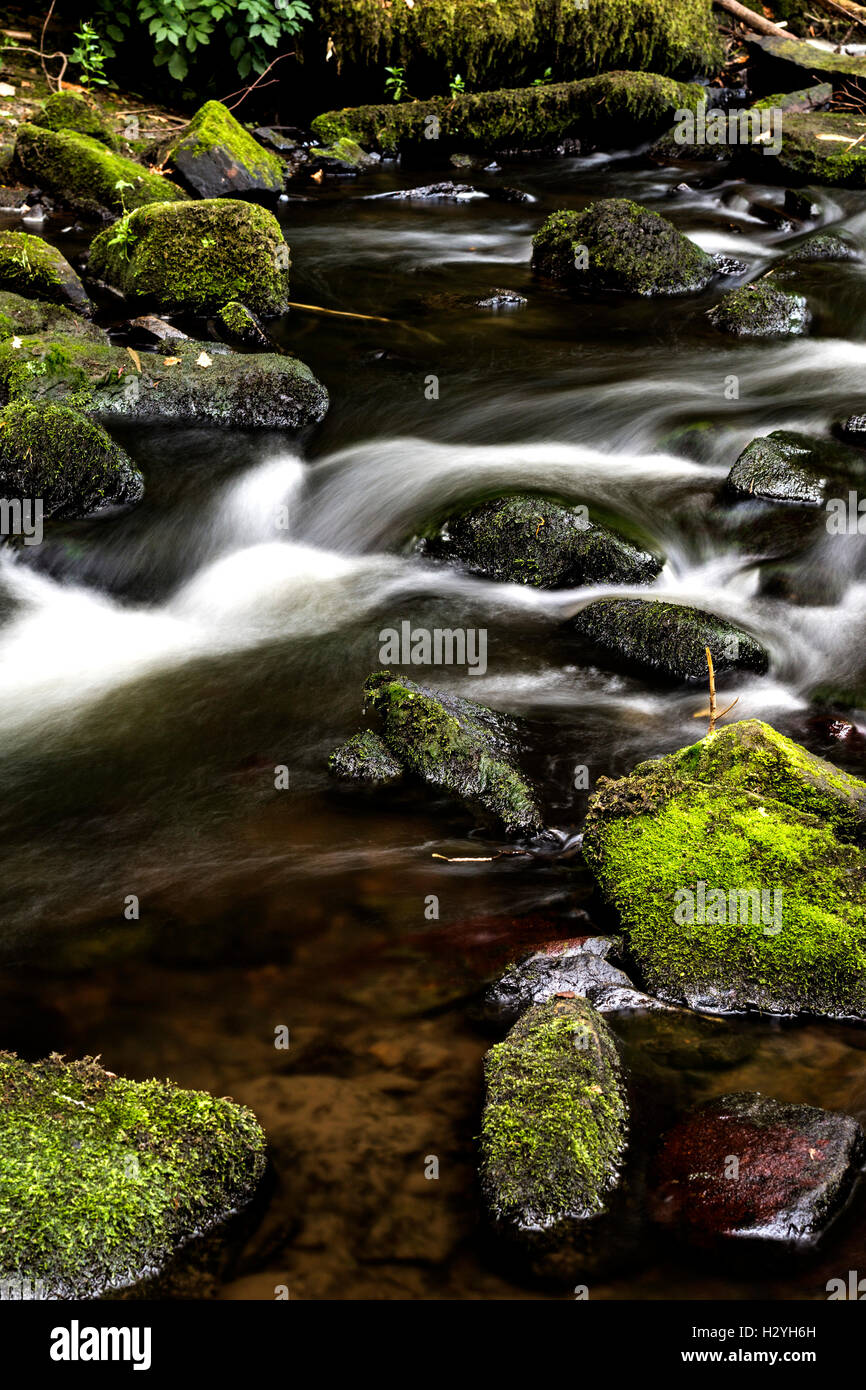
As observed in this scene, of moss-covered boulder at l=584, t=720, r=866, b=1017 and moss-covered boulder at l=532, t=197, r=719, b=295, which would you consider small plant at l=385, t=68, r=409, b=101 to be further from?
moss-covered boulder at l=584, t=720, r=866, b=1017

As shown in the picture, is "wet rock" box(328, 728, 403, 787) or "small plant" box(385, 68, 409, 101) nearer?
"wet rock" box(328, 728, 403, 787)

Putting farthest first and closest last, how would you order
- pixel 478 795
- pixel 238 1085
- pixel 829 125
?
pixel 829 125 < pixel 478 795 < pixel 238 1085

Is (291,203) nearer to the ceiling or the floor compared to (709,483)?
nearer to the ceiling

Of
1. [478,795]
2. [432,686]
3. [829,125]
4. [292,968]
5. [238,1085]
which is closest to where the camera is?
[238,1085]

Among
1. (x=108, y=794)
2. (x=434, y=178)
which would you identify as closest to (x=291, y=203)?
(x=434, y=178)

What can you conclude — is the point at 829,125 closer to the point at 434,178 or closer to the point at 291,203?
the point at 434,178

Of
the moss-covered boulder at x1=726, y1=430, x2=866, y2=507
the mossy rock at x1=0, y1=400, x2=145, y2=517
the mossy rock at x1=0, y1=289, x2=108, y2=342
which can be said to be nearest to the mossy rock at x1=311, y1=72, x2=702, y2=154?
the mossy rock at x1=0, y1=289, x2=108, y2=342

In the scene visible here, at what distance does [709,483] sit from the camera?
23.8 feet

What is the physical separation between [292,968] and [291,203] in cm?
1061

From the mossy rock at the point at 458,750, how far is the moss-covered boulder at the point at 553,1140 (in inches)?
51.7

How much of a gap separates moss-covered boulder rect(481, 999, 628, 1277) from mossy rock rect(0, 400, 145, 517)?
4.73m

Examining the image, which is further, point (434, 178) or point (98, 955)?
point (434, 178)

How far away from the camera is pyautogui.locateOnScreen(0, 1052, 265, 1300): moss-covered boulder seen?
260 cm

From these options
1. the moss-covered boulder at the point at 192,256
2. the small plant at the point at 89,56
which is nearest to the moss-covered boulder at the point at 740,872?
the moss-covered boulder at the point at 192,256
